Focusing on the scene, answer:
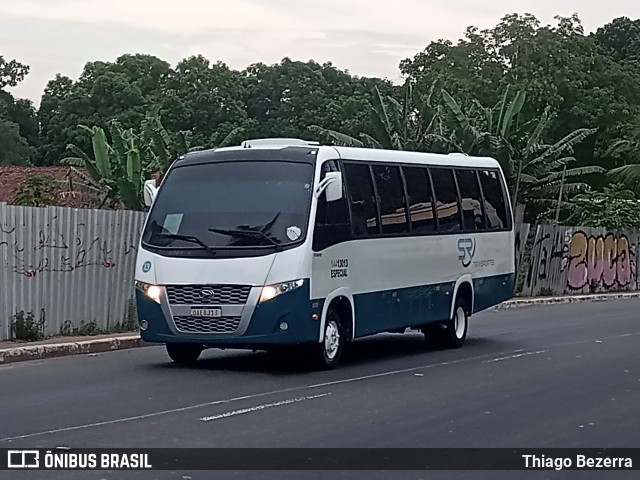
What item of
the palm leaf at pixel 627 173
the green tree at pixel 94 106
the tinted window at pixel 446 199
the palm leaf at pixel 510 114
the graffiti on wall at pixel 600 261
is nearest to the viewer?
the tinted window at pixel 446 199

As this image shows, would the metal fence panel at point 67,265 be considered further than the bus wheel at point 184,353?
Yes

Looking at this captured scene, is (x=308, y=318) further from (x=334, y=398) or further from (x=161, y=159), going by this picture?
(x=161, y=159)

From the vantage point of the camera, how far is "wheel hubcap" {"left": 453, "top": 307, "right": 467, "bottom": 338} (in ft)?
58.5

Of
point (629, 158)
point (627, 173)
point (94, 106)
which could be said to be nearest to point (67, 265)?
point (627, 173)

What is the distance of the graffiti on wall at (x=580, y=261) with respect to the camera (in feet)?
110

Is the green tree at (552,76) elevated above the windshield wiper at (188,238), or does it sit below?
above

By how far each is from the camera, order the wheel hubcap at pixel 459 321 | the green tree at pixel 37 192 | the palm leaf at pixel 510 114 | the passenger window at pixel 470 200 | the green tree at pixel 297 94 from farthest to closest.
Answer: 1. the green tree at pixel 297 94
2. the palm leaf at pixel 510 114
3. the green tree at pixel 37 192
4. the passenger window at pixel 470 200
5. the wheel hubcap at pixel 459 321

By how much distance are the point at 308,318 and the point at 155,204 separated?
8.26 ft

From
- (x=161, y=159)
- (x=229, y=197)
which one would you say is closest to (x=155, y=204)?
(x=229, y=197)

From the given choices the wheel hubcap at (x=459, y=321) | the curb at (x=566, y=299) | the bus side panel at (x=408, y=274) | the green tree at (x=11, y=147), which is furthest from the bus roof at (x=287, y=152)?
the green tree at (x=11, y=147)

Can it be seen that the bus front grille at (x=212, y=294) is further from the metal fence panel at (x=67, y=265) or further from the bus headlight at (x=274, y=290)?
the metal fence panel at (x=67, y=265)

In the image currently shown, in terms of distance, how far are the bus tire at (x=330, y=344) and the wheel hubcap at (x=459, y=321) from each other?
3892 millimetres

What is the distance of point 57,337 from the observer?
17078mm

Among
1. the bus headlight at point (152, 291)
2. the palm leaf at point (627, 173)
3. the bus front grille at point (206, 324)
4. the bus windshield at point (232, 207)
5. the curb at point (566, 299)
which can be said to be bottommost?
the curb at point (566, 299)
